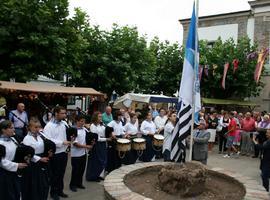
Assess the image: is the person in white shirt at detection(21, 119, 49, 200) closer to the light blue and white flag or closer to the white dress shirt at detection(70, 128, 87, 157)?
the white dress shirt at detection(70, 128, 87, 157)

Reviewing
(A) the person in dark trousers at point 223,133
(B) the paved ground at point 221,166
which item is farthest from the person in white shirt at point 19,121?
(A) the person in dark trousers at point 223,133

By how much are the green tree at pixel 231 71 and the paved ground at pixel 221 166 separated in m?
9.58

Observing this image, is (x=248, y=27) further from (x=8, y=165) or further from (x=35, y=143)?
(x=8, y=165)

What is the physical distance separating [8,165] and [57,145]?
167cm

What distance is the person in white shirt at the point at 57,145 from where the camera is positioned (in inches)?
283

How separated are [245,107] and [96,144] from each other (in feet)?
62.4

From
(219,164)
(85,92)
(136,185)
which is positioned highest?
(85,92)

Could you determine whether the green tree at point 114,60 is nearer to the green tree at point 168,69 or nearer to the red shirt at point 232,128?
the green tree at point 168,69

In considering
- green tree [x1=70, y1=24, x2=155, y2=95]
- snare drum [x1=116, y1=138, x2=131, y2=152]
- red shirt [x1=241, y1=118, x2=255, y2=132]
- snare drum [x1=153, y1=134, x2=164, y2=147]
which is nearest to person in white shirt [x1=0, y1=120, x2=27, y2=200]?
snare drum [x1=116, y1=138, x2=131, y2=152]

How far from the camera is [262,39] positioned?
2523cm

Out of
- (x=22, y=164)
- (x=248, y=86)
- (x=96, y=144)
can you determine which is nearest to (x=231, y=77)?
(x=248, y=86)

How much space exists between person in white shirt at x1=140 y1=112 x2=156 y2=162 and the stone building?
51.8 feet

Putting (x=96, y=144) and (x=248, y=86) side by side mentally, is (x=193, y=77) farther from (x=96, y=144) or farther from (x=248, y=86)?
(x=248, y=86)

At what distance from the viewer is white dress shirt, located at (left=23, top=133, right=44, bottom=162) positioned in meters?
6.20
